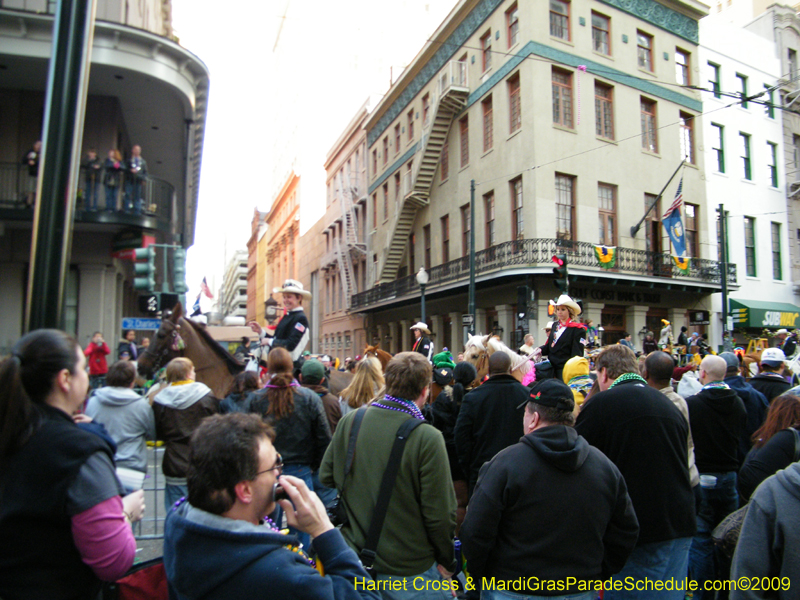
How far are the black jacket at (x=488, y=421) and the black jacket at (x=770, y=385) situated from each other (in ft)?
12.3

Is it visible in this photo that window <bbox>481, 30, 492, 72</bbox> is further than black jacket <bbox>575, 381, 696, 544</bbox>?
Yes

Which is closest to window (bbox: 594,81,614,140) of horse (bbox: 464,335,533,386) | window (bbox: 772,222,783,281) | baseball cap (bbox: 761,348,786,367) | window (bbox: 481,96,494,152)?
window (bbox: 481,96,494,152)

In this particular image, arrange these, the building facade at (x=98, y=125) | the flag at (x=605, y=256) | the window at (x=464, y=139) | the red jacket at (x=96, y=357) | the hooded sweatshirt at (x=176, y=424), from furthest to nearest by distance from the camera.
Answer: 1. the window at (x=464, y=139)
2. the flag at (x=605, y=256)
3. the red jacket at (x=96, y=357)
4. the building facade at (x=98, y=125)
5. the hooded sweatshirt at (x=176, y=424)

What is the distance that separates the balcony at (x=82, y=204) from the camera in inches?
522

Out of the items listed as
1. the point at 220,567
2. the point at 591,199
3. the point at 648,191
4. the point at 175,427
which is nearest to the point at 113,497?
the point at 220,567

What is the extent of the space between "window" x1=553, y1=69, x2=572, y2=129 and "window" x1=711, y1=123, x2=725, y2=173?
9.14 m

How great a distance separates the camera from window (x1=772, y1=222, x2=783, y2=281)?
2900 centimetres

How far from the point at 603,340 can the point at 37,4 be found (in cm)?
2116

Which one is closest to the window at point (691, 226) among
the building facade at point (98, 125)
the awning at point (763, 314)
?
the awning at point (763, 314)

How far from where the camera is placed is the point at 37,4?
12930 millimetres

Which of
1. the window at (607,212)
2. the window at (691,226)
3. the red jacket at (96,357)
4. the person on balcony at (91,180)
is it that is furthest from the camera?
the window at (691,226)

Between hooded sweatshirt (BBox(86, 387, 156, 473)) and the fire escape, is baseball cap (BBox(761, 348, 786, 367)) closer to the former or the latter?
hooded sweatshirt (BBox(86, 387, 156, 473))

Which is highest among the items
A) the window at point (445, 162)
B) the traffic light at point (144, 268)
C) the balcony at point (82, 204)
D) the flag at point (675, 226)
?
the window at point (445, 162)

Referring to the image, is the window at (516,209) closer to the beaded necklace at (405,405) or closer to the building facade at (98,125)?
the building facade at (98,125)
